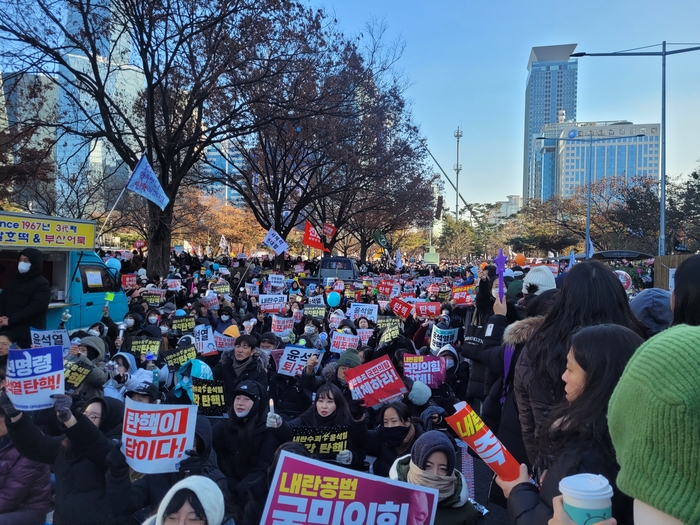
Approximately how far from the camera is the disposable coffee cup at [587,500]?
137 centimetres

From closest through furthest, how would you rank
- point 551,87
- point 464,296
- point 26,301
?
point 26,301
point 464,296
point 551,87

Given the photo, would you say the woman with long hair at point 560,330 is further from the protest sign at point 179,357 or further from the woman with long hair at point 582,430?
the protest sign at point 179,357

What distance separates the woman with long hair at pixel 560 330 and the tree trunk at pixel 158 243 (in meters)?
16.7

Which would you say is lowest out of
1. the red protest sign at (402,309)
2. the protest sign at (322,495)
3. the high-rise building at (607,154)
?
the protest sign at (322,495)

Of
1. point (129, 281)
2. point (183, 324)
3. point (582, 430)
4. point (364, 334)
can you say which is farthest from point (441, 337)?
point (129, 281)

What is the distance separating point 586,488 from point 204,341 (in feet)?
22.5

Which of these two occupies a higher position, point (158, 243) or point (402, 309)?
point (158, 243)

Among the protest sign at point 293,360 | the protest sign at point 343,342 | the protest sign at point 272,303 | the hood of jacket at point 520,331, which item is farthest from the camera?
the protest sign at point 272,303

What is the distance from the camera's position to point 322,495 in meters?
2.23

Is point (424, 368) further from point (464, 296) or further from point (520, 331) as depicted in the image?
point (464, 296)

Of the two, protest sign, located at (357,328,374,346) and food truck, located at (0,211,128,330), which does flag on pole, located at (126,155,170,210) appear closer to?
food truck, located at (0,211,128,330)

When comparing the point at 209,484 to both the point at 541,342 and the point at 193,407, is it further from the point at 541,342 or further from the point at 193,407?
the point at 541,342

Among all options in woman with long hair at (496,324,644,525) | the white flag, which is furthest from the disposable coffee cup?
the white flag

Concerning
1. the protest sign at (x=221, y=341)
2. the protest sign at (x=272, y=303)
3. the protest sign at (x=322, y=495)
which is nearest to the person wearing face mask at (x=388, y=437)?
the protest sign at (x=322, y=495)
